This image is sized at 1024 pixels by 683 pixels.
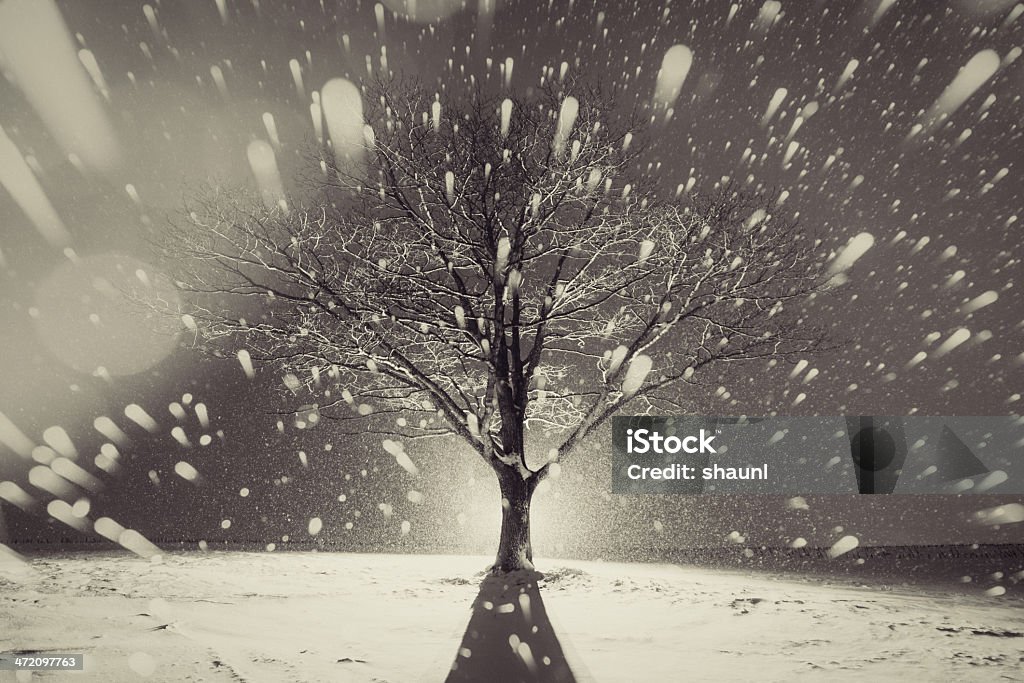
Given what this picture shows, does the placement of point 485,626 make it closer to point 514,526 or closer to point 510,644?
point 510,644

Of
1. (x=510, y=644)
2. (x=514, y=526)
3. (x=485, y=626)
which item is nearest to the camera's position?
(x=510, y=644)

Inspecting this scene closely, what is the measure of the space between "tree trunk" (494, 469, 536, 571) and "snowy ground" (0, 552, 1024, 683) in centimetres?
58

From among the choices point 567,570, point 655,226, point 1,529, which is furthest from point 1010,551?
point 1,529

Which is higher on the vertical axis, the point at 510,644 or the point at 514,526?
the point at 514,526

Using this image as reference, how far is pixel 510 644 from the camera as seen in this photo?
600 cm

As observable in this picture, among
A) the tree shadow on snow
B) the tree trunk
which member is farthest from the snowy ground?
the tree trunk

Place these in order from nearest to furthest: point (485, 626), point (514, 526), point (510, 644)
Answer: point (510, 644) < point (485, 626) < point (514, 526)

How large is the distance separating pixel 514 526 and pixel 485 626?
3404 millimetres

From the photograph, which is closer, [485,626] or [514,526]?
[485,626]

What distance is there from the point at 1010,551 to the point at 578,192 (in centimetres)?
1171

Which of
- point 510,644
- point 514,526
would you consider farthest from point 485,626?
point 514,526

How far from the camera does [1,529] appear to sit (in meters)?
13.4

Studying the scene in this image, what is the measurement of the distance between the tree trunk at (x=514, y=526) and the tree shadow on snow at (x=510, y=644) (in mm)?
1176

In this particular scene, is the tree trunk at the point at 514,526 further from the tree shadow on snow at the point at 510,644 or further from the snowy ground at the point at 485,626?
the tree shadow on snow at the point at 510,644
